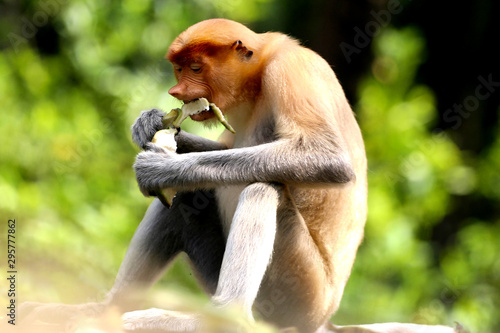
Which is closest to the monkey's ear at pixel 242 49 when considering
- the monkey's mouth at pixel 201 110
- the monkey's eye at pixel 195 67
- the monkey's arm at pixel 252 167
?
the monkey's eye at pixel 195 67

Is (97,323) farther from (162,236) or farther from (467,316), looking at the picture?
(467,316)

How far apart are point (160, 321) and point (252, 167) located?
0.94 metres

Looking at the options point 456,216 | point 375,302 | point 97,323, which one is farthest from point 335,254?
point 456,216

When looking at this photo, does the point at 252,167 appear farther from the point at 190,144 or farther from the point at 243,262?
A: the point at 190,144

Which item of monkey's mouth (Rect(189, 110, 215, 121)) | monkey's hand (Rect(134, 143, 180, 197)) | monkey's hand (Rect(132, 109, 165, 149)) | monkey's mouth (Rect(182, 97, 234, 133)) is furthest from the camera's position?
monkey's hand (Rect(132, 109, 165, 149))

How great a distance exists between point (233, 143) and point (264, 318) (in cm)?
118

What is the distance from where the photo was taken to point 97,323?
11.0ft

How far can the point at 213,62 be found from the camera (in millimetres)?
3691

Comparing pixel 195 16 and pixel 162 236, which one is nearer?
pixel 162 236

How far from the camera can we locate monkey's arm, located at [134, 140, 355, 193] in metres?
3.37

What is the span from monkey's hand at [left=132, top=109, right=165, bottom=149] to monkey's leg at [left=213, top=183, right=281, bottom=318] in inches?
35.7

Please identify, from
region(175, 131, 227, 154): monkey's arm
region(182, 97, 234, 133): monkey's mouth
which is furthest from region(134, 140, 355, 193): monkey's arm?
region(175, 131, 227, 154): monkey's arm

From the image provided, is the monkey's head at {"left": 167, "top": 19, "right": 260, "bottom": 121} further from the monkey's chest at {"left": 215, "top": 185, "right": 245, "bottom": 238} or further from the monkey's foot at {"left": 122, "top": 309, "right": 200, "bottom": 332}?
the monkey's foot at {"left": 122, "top": 309, "right": 200, "bottom": 332}

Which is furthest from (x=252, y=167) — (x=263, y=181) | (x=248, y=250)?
(x=248, y=250)
